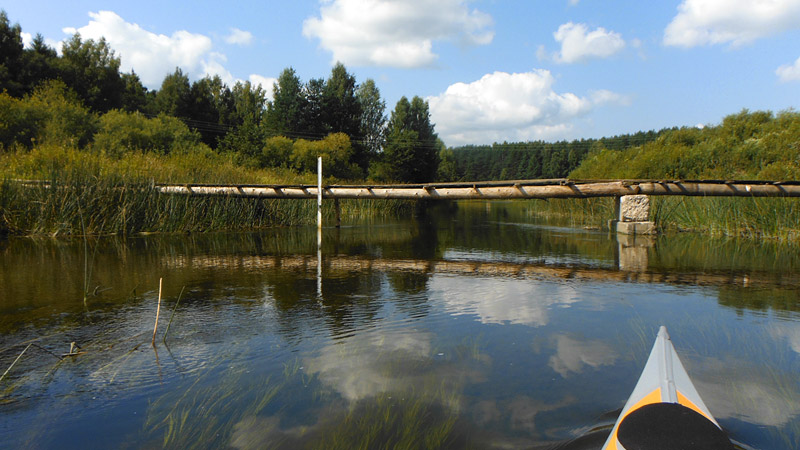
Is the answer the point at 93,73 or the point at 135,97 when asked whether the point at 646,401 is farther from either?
the point at 135,97

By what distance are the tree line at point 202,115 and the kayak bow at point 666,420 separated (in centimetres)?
3144

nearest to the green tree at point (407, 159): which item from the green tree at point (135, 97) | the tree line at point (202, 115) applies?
the tree line at point (202, 115)

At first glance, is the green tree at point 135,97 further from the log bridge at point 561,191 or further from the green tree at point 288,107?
the log bridge at point 561,191

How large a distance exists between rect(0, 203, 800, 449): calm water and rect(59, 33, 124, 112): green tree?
49546mm

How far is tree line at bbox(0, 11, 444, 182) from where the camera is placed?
32375mm

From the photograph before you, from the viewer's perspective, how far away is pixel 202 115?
5938 cm

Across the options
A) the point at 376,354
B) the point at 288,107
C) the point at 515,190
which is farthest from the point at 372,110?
the point at 376,354

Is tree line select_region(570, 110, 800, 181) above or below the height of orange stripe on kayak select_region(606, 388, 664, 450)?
above

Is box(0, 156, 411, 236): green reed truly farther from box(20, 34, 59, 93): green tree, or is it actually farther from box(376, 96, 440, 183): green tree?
box(20, 34, 59, 93): green tree

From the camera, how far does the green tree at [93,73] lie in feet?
153

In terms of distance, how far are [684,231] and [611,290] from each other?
36.7 feet

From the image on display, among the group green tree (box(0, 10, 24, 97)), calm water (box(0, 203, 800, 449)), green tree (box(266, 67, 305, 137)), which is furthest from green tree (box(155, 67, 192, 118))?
calm water (box(0, 203, 800, 449))

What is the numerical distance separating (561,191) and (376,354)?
10117 mm

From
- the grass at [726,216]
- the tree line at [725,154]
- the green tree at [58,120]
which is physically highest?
the green tree at [58,120]
